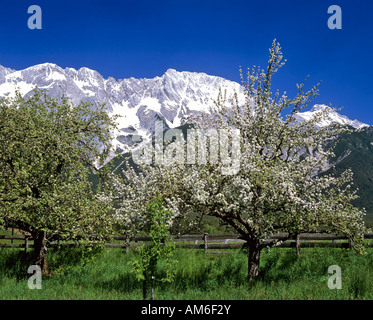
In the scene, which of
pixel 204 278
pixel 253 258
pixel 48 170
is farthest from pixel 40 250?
pixel 253 258

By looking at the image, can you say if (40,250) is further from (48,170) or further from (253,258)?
(253,258)

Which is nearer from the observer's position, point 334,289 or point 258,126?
point 334,289

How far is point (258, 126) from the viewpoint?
16.2 metres

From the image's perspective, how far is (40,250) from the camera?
18719mm

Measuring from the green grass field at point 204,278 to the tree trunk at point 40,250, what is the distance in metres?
0.68

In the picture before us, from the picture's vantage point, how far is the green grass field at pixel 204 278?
13.8 metres

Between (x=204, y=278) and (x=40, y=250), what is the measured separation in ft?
29.8

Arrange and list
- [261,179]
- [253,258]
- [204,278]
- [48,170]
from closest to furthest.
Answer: [261,179] → [253,258] → [204,278] → [48,170]

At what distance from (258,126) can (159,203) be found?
257 inches

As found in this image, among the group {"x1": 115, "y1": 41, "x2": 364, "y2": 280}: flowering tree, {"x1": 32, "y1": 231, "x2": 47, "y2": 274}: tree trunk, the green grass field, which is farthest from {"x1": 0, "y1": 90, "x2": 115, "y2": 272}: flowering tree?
{"x1": 115, "y1": 41, "x2": 364, "y2": 280}: flowering tree
